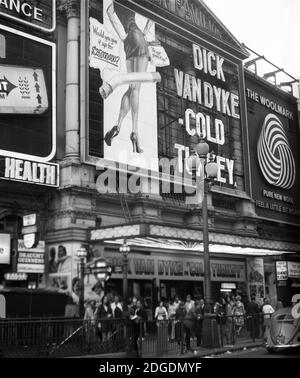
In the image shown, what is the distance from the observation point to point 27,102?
2700cm

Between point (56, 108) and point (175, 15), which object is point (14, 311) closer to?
point (56, 108)

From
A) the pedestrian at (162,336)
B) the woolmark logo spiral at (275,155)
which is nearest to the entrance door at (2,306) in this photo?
the pedestrian at (162,336)

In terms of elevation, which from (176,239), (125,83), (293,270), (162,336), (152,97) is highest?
(125,83)

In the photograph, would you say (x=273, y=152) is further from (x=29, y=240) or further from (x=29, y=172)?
(x=29, y=240)

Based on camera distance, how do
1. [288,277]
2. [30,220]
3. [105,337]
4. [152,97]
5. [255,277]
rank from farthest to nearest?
[255,277] → [288,277] → [152,97] → [30,220] → [105,337]

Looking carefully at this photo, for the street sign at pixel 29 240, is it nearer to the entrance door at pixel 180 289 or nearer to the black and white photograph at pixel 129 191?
the black and white photograph at pixel 129 191

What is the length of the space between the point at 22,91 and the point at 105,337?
44.5 feet

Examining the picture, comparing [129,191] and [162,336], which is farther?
[129,191]

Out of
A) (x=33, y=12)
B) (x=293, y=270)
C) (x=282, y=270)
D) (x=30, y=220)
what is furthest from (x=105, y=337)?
(x=293, y=270)

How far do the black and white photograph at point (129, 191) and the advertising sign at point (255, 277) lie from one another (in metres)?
0.10

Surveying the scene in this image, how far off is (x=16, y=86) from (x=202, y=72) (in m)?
15.7

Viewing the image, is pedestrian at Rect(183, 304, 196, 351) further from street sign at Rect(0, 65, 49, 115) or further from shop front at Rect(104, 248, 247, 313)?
street sign at Rect(0, 65, 49, 115)

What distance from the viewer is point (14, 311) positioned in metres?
20.0
